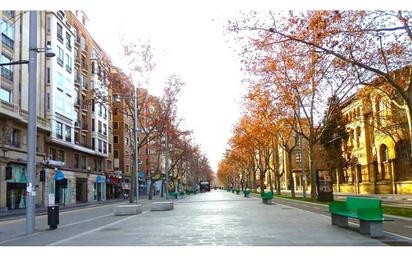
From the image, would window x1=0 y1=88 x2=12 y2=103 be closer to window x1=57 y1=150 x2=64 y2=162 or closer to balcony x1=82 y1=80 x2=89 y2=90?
window x1=57 y1=150 x2=64 y2=162

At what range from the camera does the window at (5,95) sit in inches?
1573

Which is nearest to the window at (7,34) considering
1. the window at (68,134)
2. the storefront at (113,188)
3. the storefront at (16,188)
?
the storefront at (16,188)

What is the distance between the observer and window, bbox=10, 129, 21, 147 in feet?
137

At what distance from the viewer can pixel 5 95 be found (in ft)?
134

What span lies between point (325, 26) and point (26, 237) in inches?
474

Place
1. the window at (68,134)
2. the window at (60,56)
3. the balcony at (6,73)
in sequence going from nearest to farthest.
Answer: the balcony at (6,73) → the window at (60,56) → the window at (68,134)

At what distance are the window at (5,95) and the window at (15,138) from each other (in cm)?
283

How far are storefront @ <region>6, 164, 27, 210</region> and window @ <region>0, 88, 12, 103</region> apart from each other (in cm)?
562

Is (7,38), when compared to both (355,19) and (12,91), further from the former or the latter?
(355,19)

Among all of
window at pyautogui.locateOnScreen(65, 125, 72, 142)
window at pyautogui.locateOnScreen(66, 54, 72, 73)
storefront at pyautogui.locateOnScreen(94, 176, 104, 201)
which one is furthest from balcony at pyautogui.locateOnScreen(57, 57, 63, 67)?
storefront at pyautogui.locateOnScreen(94, 176, 104, 201)

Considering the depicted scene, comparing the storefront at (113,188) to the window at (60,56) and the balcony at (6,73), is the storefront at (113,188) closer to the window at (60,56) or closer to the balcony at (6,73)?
the window at (60,56)

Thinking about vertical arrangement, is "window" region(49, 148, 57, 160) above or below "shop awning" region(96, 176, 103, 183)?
above
